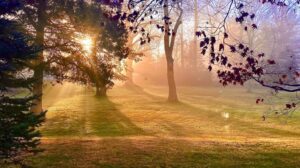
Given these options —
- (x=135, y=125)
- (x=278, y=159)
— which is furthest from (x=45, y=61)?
(x=278, y=159)

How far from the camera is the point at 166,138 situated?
42.6ft

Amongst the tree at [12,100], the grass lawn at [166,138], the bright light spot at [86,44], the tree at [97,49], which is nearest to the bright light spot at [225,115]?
the grass lawn at [166,138]

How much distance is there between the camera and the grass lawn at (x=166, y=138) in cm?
928

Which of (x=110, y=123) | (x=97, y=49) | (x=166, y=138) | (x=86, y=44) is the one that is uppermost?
(x=86, y=44)

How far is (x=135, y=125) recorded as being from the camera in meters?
19.7

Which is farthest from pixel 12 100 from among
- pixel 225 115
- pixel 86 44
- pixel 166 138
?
pixel 225 115

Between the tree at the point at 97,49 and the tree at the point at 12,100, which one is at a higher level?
the tree at the point at 97,49

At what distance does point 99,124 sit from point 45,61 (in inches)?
161

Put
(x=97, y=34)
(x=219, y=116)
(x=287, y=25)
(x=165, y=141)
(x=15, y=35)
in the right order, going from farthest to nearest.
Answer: (x=287, y=25) < (x=219, y=116) < (x=97, y=34) < (x=165, y=141) < (x=15, y=35)

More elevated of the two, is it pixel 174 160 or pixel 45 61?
pixel 45 61

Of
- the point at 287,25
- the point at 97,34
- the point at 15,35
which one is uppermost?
the point at 287,25

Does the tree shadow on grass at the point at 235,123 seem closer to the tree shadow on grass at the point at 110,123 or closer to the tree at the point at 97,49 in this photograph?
the tree shadow on grass at the point at 110,123

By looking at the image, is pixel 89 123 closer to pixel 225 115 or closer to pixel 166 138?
pixel 166 138

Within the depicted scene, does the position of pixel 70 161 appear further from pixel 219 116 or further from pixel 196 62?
pixel 196 62
